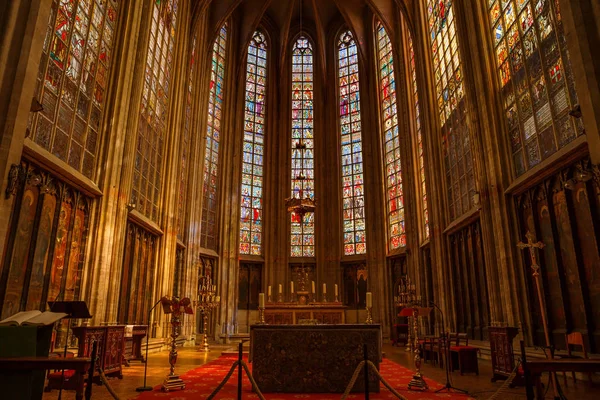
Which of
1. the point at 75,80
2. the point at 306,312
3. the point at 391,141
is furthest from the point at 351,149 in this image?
the point at 75,80

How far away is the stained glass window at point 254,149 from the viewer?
2475 centimetres

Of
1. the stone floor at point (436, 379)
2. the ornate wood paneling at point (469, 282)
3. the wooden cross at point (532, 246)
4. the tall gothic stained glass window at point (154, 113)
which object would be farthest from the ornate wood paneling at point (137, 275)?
the wooden cross at point (532, 246)

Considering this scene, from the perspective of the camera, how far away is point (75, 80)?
37.1ft

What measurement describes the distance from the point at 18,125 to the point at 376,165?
1912 cm

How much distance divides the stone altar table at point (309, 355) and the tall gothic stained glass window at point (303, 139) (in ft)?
54.2

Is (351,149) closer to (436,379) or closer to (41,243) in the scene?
(436,379)

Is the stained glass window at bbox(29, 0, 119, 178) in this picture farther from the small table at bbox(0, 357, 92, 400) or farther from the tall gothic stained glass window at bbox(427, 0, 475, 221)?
the tall gothic stained glass window at bbox(427, 0, 475, 221)

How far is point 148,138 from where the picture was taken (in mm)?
16234

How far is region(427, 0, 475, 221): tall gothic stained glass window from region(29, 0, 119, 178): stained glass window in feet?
37.7

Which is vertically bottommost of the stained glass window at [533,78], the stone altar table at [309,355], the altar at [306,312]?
the stone altar table at [309,355]

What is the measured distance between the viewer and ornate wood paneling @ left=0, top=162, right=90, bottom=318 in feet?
29.1

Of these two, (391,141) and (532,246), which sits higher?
(391,141)

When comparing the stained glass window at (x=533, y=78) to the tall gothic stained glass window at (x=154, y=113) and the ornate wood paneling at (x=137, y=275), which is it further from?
the ornate wood paneling at (x=137, y=275)

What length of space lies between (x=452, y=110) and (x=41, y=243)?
13.9m
